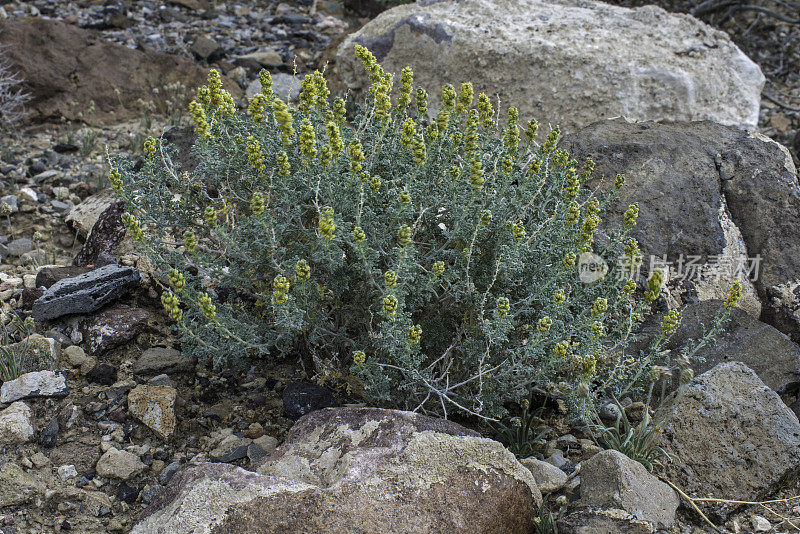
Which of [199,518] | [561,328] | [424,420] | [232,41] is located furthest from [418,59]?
[199,518]

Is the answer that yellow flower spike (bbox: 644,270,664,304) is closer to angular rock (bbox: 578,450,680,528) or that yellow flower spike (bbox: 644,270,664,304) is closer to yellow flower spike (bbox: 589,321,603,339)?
yellow flower spike (bbox: 589,321,603,339)

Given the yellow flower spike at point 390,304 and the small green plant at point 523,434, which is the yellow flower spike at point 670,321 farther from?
the yellow flower spike at point 390,304

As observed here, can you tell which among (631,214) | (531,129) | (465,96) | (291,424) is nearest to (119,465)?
(291,424)

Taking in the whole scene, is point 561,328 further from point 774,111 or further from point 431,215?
point 774,111

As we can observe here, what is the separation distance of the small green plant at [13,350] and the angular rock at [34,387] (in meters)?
0.05

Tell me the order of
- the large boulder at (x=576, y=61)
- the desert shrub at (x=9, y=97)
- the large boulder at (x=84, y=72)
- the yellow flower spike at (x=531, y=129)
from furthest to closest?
the large boulder at (x=84, y=72)
the desert shrub at (x=9, y=97)
the large boulder at (x=576, y=61)
the yellow flower spike at (x=531, y=129)

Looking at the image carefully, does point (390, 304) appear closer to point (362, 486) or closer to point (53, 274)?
point (362, 486)

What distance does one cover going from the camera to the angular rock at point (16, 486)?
286 centimetres

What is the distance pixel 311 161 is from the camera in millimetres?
3084

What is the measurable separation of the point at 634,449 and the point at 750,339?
3.69 feet

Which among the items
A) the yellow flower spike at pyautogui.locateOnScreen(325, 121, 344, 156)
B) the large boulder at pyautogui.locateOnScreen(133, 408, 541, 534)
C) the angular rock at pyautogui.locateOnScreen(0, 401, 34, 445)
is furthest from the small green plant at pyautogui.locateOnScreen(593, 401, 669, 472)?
the angular rock at pyautogui.locateOnScreen(0, 401, 34, 445)

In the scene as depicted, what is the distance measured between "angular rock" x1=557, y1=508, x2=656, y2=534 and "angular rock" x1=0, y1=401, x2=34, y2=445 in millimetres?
2151

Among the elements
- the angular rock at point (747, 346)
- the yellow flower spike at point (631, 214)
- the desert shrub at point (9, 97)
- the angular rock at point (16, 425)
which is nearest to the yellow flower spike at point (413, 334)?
the yellow flower spike at point (631, 214)

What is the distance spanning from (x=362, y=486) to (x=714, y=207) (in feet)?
9.18
